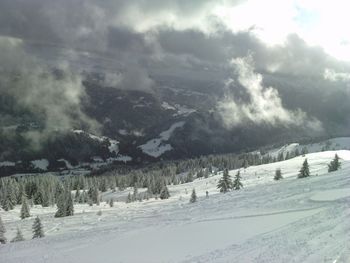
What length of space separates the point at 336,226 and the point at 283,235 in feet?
13.7

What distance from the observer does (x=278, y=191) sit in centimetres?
6444

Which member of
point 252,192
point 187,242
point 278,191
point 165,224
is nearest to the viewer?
point 187,242

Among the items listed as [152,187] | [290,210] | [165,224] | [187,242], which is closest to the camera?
[187,242]

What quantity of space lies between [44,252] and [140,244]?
9205 millimetres

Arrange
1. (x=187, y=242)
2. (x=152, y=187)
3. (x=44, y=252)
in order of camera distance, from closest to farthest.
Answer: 1. (x=187, y=242)
2. (x=44, y=252)
3. (x=152, y=187)

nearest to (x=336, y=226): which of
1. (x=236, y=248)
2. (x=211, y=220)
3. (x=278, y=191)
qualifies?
(x=236, y=248)

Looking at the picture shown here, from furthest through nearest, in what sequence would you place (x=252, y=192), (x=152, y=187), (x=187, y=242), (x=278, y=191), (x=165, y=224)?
1. (x=152, y=187)
2. (x=252, y=192)
3. (x=278, y=191)
4. (x=165, y=224)
5. (x=187, y=242)

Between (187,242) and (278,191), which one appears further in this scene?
(278,191)

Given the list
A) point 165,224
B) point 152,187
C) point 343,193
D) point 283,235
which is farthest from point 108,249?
point 152,187

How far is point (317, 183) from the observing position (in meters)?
65.5

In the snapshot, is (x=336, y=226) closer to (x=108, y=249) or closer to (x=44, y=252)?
(x=108, y=249)

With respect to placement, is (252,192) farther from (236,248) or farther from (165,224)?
(236,248)

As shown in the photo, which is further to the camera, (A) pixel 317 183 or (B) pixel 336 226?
(A) pixel 317 183

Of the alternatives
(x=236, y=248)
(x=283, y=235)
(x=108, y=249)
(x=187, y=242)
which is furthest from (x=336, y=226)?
(x=108, y=249)
